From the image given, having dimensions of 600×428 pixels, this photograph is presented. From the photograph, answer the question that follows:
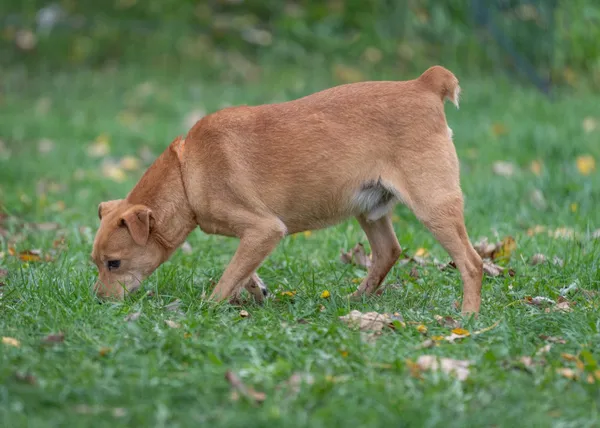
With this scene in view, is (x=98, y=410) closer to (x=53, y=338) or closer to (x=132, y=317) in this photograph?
(x=53, y=338)

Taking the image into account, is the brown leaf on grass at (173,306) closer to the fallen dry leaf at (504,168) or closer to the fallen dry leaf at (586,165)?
the fallen dry leaf at (504,168)

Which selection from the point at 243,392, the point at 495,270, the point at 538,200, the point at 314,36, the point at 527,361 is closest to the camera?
the point at 243,392

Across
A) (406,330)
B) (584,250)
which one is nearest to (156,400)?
(406,330)

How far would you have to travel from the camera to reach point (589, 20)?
40.7ft

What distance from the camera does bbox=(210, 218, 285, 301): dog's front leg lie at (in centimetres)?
522

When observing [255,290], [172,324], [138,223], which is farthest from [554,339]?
[138,223]

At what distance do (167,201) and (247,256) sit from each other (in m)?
0.61

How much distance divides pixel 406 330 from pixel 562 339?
77 cm

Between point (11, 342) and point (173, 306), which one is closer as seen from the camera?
point (11, 342)

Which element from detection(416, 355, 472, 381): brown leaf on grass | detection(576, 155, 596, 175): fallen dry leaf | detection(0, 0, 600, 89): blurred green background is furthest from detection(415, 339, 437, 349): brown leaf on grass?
detection(0, 0, 600, 89): blurred green background

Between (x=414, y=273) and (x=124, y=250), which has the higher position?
(x=124, y=250)

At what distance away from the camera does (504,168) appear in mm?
8680

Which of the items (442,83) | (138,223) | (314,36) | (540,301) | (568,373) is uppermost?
(442,83)

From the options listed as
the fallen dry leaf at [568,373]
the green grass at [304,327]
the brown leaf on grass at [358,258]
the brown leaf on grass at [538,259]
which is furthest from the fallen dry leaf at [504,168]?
the fallen dry leaf at [568,373]
